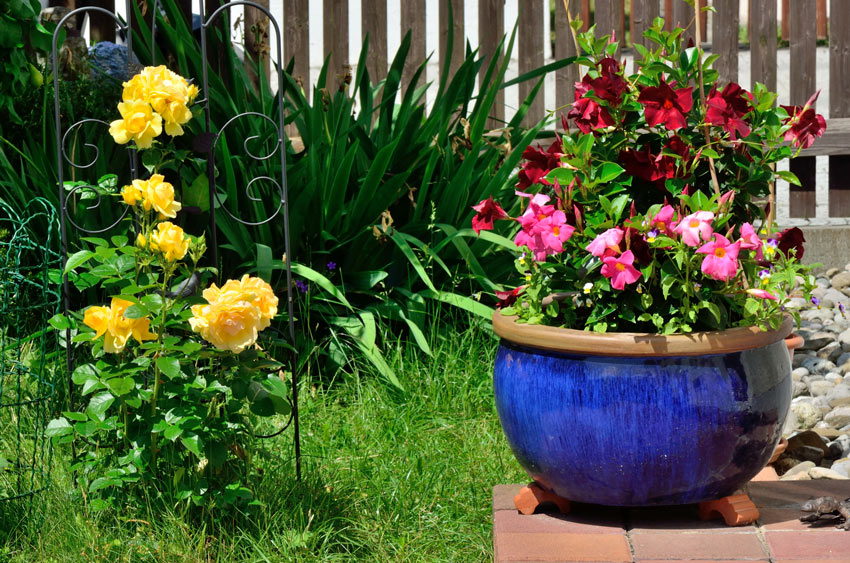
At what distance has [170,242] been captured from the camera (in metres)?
1.96

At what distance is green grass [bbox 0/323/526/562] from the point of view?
2.06 m

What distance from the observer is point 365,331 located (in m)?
3.12

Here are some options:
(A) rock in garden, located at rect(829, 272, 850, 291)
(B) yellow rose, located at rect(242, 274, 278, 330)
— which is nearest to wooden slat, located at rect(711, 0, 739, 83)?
(A) rock in garden, located at rect(829, 272, 850, 291)

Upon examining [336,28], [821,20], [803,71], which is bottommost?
[803,71]

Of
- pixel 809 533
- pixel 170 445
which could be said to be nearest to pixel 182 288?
pixel 170 445

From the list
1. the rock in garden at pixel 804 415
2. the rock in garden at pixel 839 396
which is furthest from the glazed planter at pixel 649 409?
the rock in garden at pixel 839 396

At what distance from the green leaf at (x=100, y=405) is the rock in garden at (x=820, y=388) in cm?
240

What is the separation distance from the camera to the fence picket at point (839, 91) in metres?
5.00

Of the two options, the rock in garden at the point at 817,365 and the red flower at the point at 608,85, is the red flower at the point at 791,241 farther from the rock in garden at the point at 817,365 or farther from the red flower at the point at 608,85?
the rock in garden at the point at 817,365

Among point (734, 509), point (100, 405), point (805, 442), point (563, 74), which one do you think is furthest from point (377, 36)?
point (734, 509)

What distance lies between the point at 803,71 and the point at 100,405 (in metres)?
4.20

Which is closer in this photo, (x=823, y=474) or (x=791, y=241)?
(x=791, y=241)

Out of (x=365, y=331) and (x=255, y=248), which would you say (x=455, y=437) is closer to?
(x=365, y=331)

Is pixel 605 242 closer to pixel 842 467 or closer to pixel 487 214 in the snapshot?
pixel 487 214
